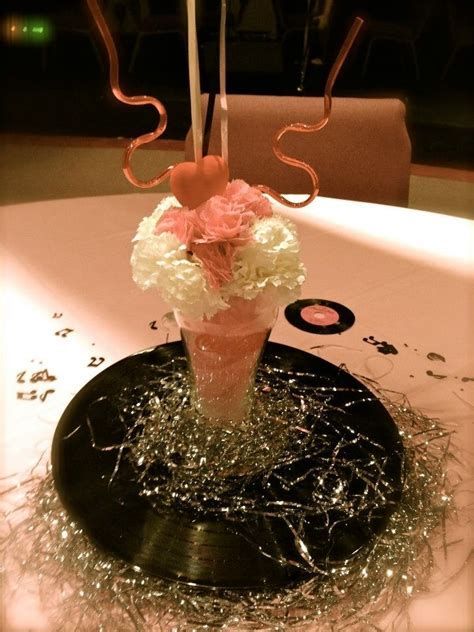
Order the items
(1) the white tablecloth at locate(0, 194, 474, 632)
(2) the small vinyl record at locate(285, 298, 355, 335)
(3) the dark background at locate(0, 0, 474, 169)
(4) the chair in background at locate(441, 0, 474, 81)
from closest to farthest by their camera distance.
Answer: (1) the white tablecloth at locate(0, 194, 474, 632), (2) the small vinyl record at locate(285, 298, 355, 335), (3) the dark background at locate(0, 0, 474, 169), (4) the chair in background at locate(441, 0, 474, 81)

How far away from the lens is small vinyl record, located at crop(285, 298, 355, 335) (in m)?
0.95

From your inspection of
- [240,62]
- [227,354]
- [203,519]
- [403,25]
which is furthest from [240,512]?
[403,25]

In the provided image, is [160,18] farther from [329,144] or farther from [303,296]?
[303,296]

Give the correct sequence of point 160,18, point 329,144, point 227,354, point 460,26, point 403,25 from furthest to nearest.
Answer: point 460,26
point 403,25
point 160,18
point 329,144
point 227,354

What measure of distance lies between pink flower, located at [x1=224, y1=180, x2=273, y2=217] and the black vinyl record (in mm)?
278

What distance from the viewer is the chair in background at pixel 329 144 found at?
1490 millimetres

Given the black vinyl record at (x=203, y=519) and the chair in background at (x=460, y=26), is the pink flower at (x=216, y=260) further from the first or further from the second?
the chair in background at (x=460, y=26)

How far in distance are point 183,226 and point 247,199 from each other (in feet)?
0.24

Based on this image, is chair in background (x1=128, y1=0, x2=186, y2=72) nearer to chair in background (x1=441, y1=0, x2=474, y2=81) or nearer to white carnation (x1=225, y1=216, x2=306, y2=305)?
chair in background (x1=441, y1=0, x2=474, y2=81)

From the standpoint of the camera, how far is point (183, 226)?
58 cm

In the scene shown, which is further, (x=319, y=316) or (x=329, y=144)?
(x=329, y=144)

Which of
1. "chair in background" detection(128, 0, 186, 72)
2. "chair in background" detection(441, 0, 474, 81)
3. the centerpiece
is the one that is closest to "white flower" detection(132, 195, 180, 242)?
the centerpiece

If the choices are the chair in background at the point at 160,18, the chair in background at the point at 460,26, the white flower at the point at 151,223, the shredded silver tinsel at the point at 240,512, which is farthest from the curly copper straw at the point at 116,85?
the chair in background at the point at 460,26

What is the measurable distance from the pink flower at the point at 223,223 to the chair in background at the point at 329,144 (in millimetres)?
969
